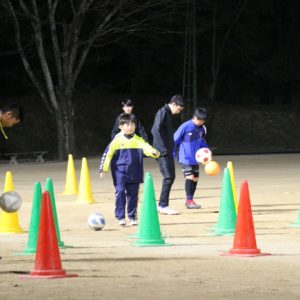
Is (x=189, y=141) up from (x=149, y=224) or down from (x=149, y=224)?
up

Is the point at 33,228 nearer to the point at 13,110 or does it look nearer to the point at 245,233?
the point at 13,110

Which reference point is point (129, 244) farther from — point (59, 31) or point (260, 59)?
point (260, 59)

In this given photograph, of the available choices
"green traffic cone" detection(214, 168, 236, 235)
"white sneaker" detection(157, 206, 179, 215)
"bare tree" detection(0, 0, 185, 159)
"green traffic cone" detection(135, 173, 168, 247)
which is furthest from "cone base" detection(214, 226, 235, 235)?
"bare tree" detection(0, 0, 185, 159)

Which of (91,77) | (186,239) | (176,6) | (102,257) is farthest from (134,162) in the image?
(91,77)

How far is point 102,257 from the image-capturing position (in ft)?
34.6

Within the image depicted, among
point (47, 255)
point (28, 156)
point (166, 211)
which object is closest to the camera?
point (47, 255)

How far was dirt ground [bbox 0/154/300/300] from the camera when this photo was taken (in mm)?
8312

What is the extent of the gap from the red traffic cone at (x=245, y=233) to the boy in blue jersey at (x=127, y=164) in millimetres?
3699

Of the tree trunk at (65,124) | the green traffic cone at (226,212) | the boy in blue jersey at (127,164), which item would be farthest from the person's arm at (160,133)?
the tree trunk at (65,124)

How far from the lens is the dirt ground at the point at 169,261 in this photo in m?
8.31

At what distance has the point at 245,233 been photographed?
1037cm

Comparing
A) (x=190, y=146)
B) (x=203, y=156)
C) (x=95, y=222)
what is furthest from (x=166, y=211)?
(x=95, y=222)

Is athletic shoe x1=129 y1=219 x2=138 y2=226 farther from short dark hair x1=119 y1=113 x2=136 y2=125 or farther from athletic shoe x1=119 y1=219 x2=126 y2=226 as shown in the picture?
short dark hair x1=119 y1=113 x2=136 y2=125

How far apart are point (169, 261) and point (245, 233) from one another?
0.85m
